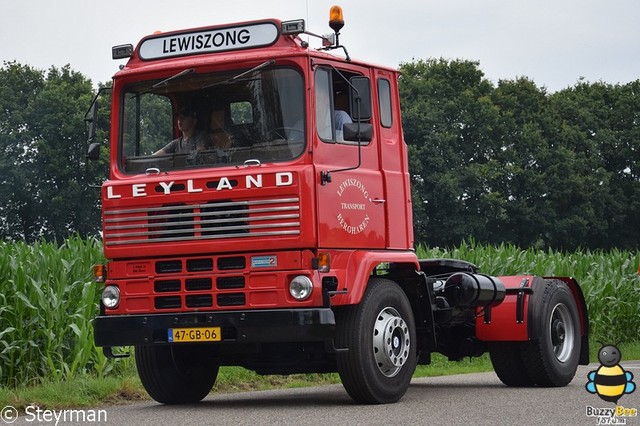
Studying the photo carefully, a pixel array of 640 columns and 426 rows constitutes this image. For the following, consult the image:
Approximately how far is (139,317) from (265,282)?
127cm

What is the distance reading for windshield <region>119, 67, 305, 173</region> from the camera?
11273 mm

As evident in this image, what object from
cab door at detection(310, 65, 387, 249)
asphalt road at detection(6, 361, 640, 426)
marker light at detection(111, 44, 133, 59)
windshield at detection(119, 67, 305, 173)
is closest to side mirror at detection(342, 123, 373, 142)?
cab door at detection(310, 65, 387, 249)

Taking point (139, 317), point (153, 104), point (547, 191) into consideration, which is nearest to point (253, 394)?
point (139, 317)

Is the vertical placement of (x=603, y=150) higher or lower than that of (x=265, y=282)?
higher

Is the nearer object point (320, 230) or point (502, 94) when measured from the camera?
point (320, 230)

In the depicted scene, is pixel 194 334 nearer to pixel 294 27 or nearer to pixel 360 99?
pixel 360 99

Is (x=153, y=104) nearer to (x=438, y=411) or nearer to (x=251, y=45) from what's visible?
(x=251, y=45)

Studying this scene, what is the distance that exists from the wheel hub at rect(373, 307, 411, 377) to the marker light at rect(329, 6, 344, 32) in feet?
9.13

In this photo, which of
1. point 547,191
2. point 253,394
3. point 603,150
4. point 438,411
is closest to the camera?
point 438,411

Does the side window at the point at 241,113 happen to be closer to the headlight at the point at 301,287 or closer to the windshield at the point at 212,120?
the windshield at the point at 212,120

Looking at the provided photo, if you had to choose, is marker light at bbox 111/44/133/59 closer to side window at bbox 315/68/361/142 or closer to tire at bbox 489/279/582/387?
side window at bbox 315/68/361/142

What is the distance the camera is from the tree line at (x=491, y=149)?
59094mm

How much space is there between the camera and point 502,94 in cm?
7256

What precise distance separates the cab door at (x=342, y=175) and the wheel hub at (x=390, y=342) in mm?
723
